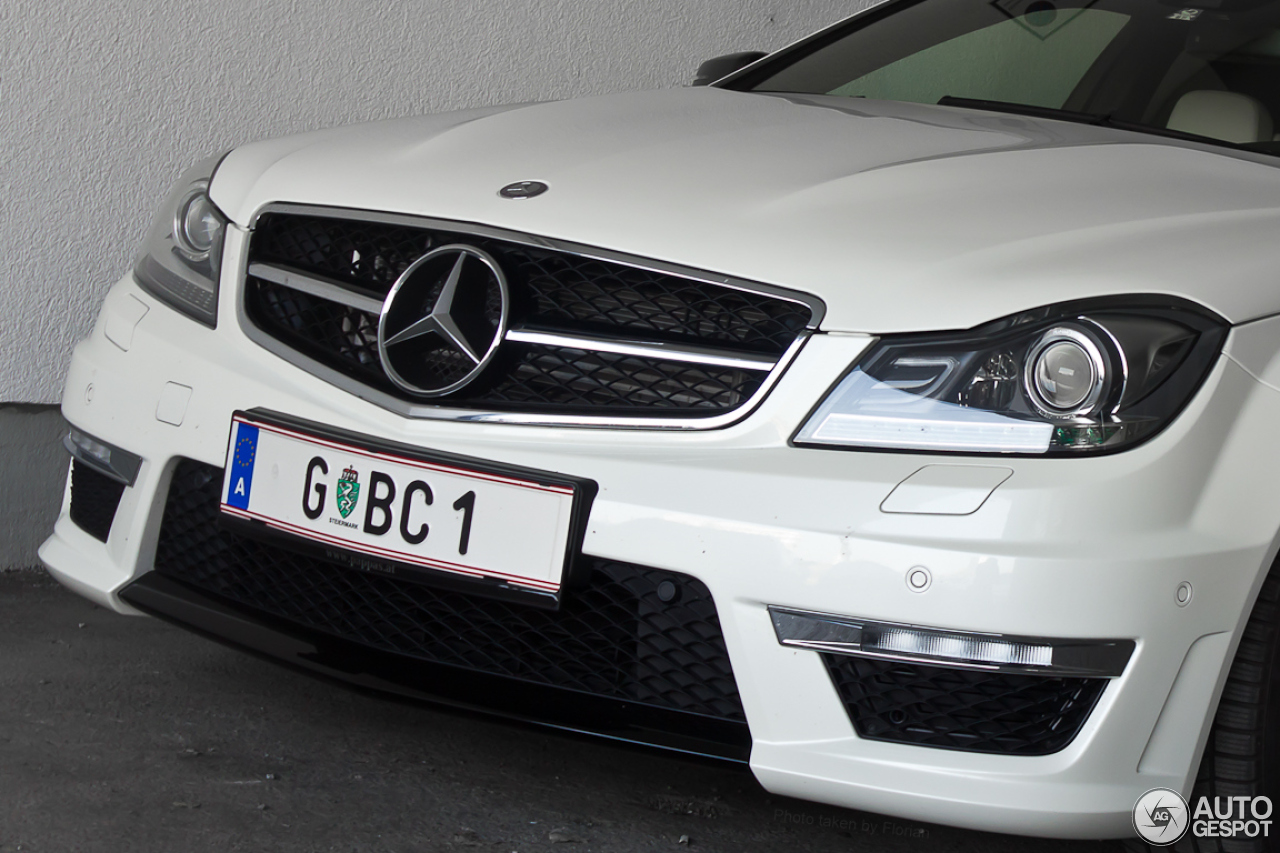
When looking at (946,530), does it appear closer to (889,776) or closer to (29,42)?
(889,776)

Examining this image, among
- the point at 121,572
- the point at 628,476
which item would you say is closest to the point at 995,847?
the point at 628,476

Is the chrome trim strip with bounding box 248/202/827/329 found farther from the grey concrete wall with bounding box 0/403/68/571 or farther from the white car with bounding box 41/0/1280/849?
the grey concrete wall with bounding box 0/403/68/571

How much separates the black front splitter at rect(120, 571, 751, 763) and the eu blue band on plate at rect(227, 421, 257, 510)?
0.56 ft

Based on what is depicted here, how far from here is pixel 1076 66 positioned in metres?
2.69

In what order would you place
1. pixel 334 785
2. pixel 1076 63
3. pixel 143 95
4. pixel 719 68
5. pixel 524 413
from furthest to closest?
pixel 143 95 → pixel 719 68 → pixel 1076 63 → pixel 334 785 → pixel 524 413

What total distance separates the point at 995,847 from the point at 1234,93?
1385 mm

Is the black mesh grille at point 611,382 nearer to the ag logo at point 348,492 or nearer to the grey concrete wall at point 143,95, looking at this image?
the ag logo at point 348,492

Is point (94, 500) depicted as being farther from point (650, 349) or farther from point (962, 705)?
point (962, 705)

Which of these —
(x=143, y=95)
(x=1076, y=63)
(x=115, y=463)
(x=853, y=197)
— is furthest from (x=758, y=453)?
(x=143, y=95)

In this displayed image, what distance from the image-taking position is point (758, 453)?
5.21 feet

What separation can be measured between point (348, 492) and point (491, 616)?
0.24 meters

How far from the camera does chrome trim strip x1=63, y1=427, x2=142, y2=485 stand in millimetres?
1963

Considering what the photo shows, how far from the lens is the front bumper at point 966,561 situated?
1.48 m

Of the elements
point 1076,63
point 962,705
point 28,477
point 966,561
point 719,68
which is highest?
point 1076,63
